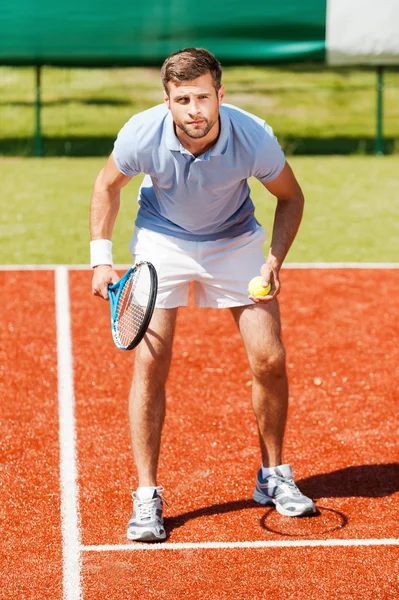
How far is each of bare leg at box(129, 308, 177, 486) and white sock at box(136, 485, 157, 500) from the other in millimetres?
26

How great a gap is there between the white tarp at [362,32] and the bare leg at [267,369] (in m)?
10.5

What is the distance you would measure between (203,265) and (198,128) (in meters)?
0.74

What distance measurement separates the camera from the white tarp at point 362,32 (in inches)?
588

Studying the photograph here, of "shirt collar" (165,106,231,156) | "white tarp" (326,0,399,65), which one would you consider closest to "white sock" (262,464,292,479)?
"shirt collar" (165,106,231,156)

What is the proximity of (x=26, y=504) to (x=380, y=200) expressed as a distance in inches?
339

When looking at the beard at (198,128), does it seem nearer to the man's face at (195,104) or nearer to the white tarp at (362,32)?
the man's face at (195,104)

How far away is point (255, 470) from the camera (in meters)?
6.02

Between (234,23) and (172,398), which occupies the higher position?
(234,23)

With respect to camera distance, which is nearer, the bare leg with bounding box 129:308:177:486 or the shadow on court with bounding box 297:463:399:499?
the bare leg with bounding box 129:308:177:486

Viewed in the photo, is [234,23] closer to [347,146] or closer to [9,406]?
[347,146]

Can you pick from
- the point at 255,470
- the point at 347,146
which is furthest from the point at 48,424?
the point at 347,146

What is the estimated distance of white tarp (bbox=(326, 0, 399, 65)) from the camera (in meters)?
14.9

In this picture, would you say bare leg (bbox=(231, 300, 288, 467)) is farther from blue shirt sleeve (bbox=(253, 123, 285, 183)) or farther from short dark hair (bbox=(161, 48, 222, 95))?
short dark hair (bbox=(161, 48, 222, 95))

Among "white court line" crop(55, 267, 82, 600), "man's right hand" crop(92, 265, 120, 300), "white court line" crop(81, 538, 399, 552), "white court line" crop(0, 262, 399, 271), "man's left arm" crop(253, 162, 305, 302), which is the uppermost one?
"man's left arm" crop(253, 162, 305, 302)
